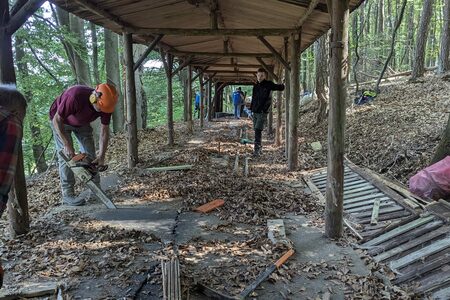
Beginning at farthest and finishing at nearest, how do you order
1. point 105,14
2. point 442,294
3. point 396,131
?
point 396,131
point 105,14
point 442,294

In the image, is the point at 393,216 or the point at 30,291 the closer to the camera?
the point at 30,291

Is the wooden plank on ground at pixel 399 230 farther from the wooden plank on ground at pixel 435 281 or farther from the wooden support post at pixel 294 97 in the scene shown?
the wooden support post at pixel 294 97

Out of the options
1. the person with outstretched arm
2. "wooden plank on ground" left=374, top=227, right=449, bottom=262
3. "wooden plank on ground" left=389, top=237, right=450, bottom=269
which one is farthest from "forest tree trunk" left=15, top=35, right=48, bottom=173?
"wooden plank on ground" left=389, top=237, right=450, bottom=269

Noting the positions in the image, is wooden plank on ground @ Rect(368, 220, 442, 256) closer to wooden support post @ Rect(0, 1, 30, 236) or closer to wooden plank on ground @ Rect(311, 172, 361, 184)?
wooden plank on ground @ Rect(311, 172, 361, 184)

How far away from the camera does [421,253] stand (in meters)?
3.60

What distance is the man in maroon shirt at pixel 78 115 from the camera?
512cm

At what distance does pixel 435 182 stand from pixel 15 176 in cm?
576

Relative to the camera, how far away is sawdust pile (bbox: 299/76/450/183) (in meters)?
7.57

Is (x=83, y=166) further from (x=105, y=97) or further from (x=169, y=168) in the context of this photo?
(x=169, y=168)

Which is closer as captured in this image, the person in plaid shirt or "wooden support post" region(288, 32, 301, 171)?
the person in plaid shirt

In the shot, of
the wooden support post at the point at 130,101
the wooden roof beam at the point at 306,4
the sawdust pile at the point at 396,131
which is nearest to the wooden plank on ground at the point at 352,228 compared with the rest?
the sawdust pile at the point at 396,131

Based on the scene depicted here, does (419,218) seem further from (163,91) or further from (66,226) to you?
(163,91)

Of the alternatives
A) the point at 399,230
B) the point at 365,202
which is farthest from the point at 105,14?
the point at 399,230

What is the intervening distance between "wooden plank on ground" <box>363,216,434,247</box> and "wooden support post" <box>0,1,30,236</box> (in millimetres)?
4066
